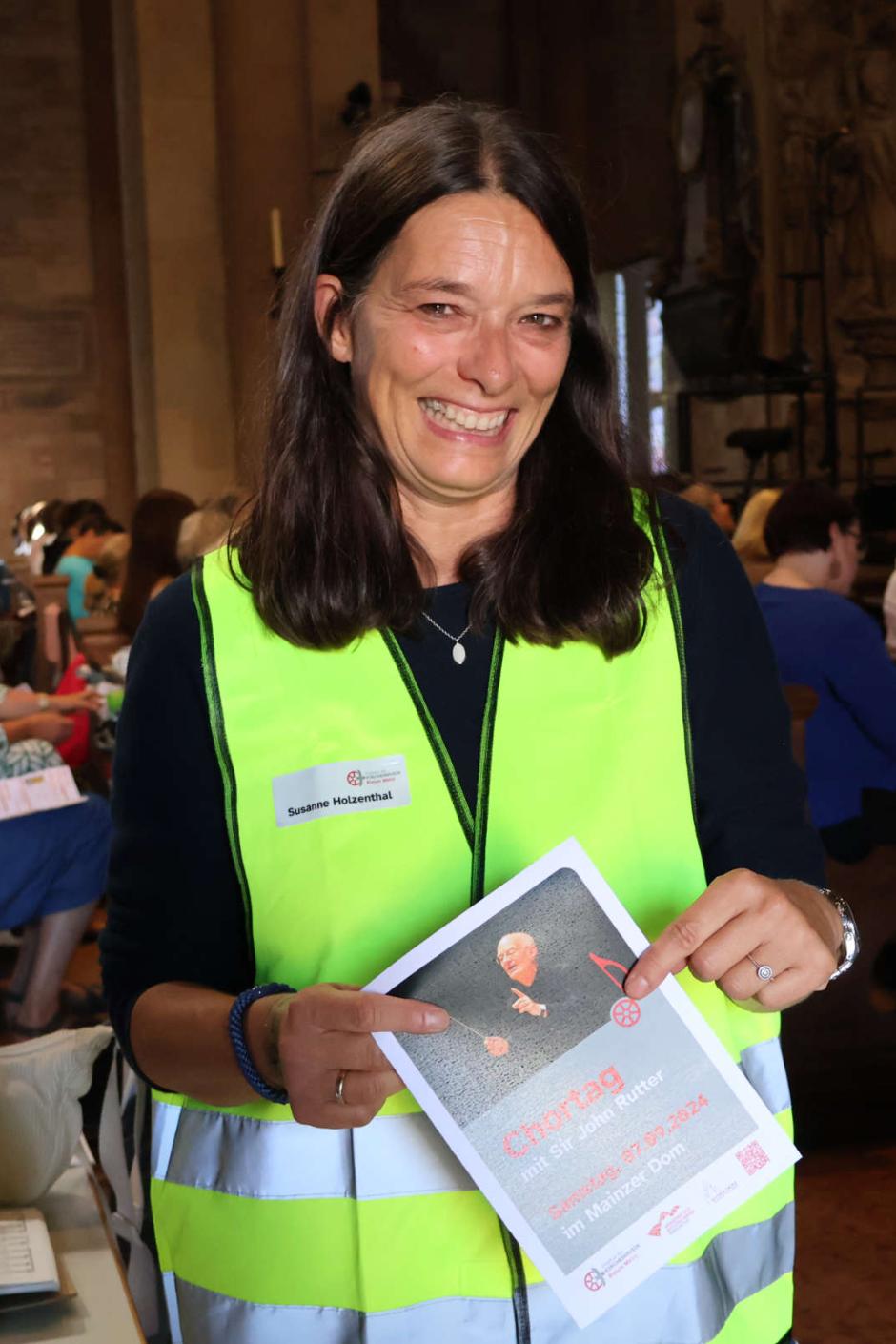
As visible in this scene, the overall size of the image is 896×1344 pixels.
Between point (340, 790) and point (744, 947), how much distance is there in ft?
1.26

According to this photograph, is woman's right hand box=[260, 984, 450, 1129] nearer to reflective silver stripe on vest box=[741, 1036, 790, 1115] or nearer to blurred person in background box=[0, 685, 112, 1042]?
reflective silver stripe on vest box=[741, 1036, 790, 1115]

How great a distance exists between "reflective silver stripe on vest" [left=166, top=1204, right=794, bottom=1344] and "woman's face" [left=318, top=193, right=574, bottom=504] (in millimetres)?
724

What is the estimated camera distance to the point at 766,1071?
5.21ft

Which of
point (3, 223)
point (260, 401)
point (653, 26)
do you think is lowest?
point (260, 401)

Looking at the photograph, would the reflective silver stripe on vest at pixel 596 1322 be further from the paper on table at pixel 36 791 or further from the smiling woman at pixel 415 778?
the paper on table at pixel 36 791

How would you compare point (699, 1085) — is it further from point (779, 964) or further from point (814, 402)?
point (814, 402)

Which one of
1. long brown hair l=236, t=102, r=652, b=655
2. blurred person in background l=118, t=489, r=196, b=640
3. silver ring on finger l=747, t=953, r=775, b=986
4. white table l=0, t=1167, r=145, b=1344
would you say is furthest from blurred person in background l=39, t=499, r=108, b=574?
silver ring on finger l=747, t=953, r=775, b=986

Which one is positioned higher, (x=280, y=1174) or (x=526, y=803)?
(x=526, y=803)

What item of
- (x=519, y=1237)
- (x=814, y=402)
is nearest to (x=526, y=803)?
(x=519, y=1237)

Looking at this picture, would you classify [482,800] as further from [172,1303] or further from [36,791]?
[36,791]

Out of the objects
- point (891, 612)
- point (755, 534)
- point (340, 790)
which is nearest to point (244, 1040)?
point (340, 790)

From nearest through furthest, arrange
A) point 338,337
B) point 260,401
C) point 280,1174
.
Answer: point 280,1174, point 338,337, point 260,401

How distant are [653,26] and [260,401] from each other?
19.3 m

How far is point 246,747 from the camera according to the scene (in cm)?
157
